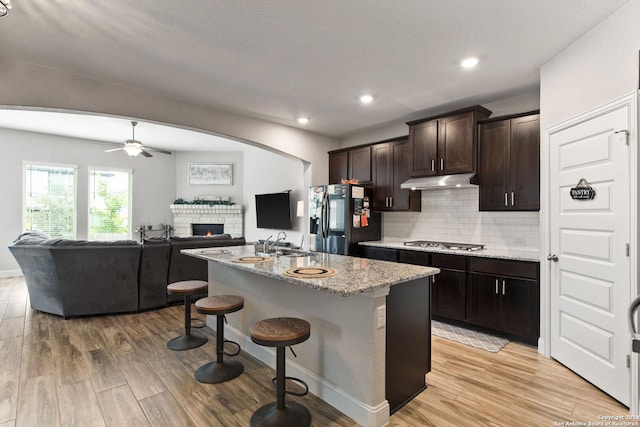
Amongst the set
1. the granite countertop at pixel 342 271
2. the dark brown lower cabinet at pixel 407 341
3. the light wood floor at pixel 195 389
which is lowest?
the light wood floor at pixel 195 389

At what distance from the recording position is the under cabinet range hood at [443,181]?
3.89m

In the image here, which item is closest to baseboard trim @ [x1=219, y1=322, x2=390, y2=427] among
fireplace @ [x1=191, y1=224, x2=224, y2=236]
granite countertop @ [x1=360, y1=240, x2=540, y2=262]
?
granite countertop @ [x1=360, y1=240, x2=540, y2=262]

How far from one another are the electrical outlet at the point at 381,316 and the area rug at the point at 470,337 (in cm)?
183

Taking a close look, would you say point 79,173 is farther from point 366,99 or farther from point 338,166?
point 366,99

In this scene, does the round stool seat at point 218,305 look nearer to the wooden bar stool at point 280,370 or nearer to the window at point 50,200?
the wooden bar stool at point 280,370

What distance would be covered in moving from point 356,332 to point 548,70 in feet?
9.88

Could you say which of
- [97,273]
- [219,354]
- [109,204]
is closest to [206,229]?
[109,204]

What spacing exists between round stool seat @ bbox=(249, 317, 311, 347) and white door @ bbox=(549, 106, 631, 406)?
2.23 m

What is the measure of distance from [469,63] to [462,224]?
2.14 m

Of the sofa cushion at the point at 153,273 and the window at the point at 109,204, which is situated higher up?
the window at the point at 109,204


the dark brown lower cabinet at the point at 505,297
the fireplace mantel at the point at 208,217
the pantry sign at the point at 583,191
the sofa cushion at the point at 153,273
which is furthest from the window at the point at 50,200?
the pantry sign at the point at 583,191

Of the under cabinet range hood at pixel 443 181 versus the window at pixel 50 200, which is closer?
the under cabinet range hood at pixel 443 181

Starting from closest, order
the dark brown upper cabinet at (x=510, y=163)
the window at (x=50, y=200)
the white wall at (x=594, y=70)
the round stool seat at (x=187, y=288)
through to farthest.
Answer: the white wall at (x=594, y=70), the round stool seat at (x=187, y=288), the dark brown upper cabinet at (x=510, y=163), the window at (x=50, y=200)

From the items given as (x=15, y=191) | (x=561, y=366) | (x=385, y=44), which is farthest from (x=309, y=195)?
(x=15, y=191)
